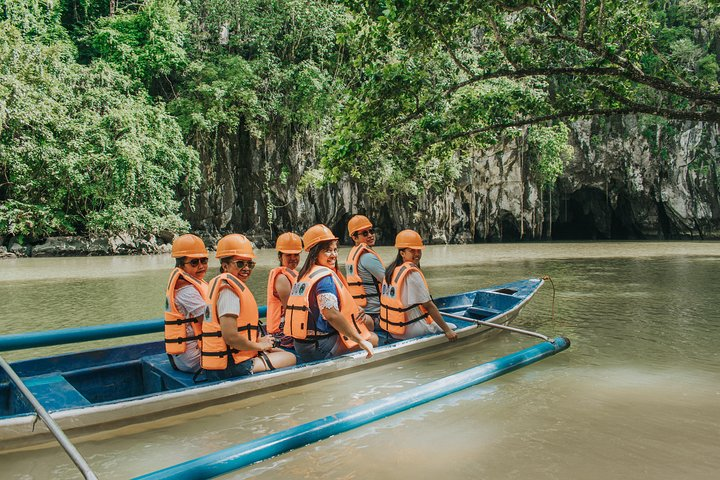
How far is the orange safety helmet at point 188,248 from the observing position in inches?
170

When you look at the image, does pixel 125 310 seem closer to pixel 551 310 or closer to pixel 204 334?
pixel 204 334

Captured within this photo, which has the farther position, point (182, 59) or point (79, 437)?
point (182, 59)

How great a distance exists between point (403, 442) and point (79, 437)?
220 cm

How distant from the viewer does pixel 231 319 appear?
3992 millimetres

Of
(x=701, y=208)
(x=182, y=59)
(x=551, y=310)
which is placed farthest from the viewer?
(x=701, y=208)

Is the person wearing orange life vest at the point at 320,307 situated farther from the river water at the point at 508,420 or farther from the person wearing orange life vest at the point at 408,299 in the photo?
the person wearing orange life vest at the point at 408,299

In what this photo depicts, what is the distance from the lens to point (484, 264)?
1675cm

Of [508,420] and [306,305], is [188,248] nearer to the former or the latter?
[306,305]

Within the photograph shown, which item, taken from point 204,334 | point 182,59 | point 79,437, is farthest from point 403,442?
point 182,59

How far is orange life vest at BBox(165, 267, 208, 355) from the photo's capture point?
436 centimetres

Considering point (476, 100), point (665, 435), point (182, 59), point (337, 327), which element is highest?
point (182, 59)

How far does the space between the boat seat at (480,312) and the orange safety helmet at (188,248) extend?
412 cm

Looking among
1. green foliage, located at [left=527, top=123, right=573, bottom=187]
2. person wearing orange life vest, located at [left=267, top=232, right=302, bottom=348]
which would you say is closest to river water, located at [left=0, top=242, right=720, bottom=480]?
person wearing orange life vest, located at [left=267, top=232, right=302, bottom=348]

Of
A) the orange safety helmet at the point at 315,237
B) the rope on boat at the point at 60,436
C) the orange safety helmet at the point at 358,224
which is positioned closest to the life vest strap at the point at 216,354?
the orange safety helmet at the point at 315,237
